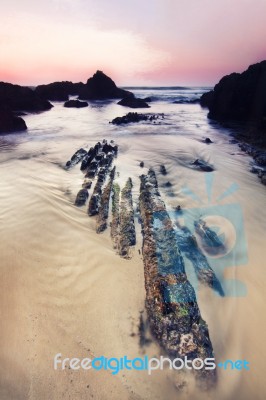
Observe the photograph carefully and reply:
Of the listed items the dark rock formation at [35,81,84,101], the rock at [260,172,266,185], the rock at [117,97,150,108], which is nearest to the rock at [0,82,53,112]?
the rock at [117,97,150,108]

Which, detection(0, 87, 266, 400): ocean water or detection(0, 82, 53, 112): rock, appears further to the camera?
detection(0, 82, 53, 112): rock

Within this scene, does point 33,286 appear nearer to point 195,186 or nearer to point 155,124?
point 195,186

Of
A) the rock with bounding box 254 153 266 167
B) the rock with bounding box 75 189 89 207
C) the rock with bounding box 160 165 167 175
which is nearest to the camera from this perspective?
the rock with bounding box 75 189 89 207

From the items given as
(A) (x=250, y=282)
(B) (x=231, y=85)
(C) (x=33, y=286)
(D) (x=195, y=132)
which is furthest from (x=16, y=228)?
(B) (x=231, y=85)

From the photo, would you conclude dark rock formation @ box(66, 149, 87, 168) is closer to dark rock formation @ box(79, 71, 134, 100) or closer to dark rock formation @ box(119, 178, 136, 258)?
dark rock formation @ box(119, 178, 136, 258)

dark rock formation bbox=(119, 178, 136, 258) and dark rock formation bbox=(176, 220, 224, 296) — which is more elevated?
dark rock formation bbox=(119, 178, 136, 258)

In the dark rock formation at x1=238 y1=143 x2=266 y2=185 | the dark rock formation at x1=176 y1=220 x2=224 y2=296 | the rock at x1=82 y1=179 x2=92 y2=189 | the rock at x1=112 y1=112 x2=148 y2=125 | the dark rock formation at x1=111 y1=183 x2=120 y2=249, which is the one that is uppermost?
the dark rock formation at x1=111 y1=183 x2=120 y2=249

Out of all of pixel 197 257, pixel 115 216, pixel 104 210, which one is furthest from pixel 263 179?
pixel 104 210
